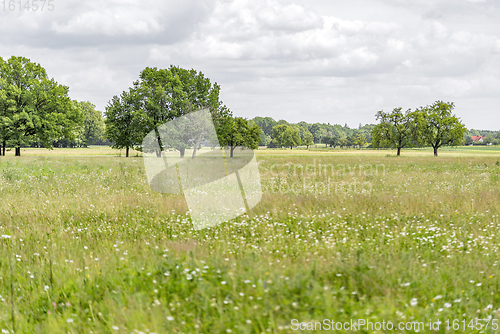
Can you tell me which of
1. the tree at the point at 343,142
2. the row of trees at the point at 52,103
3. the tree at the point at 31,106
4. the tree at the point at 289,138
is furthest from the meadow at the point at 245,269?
the tree at the point at 343,142

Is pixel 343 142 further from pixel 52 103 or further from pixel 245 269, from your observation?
pixel 245 269

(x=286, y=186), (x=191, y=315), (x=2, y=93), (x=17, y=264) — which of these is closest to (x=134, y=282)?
(x=191, y=315)

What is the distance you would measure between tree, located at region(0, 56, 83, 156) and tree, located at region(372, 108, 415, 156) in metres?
53.8

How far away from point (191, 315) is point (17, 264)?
12.5 feet

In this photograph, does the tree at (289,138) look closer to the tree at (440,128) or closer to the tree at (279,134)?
the tree at (279,134)

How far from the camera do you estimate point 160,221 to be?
28.3 ft

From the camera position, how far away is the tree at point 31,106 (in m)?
47.1

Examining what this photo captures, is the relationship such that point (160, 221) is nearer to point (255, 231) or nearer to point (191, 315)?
point (255, 231)

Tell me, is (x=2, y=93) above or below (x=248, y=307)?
above

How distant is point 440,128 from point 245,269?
67928mm

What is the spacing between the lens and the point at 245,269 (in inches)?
186

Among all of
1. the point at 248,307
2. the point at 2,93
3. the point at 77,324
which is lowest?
the point at 77,324

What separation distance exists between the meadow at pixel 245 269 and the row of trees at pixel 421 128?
2311 inches

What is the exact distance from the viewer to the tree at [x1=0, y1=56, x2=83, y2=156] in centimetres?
4706
